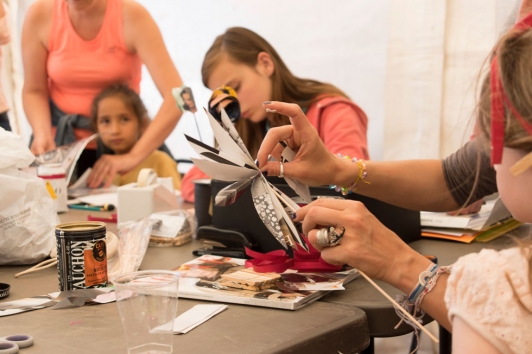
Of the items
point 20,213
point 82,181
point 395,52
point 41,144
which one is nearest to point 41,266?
point 20,213

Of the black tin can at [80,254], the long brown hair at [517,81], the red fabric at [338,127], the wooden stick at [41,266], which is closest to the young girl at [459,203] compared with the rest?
the long brown hair at [517,81]

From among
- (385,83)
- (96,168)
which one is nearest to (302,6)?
(385,83)

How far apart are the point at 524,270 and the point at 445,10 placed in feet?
6.80

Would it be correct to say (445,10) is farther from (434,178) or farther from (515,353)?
(515,353)

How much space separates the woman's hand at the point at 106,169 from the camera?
2.35 m

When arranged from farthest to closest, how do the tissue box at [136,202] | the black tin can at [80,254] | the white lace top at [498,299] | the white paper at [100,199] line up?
the white paper at [100,199] → the tissue box at [136,202] → the black tin can at [80,254] → the white lace top at [498,299]

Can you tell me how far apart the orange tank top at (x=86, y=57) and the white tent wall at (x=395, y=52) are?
33.3 inches

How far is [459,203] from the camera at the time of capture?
1.46m

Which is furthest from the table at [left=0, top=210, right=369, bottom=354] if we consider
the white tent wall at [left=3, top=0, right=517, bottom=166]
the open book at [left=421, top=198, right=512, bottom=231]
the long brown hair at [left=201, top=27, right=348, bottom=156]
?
the white tent wall at [left=3, top=0, right=517, bottom=166]

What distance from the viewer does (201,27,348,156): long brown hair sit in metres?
2.28

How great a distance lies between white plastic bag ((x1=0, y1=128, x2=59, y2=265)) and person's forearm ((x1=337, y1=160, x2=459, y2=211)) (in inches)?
25.9

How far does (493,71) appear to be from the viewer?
738 millimetres

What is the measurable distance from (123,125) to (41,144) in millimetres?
406

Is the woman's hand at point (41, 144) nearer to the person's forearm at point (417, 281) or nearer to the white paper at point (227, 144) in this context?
the white paper at point (227, 144)
